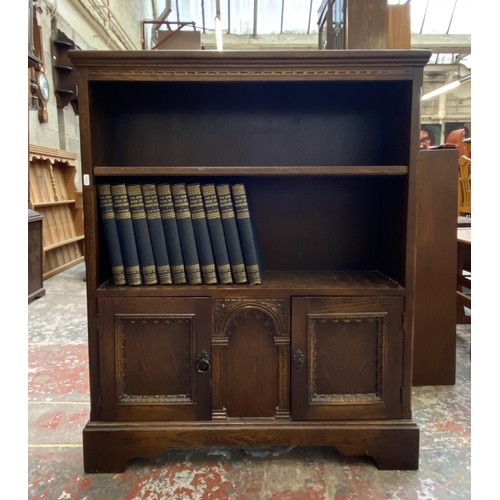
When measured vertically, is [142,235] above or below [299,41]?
below

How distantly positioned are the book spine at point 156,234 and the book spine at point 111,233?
0.11m

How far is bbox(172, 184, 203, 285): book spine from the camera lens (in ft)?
4.18

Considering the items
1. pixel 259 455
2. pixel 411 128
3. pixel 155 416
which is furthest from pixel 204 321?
pixel 411 128

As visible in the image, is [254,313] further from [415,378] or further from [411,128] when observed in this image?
[415,378]

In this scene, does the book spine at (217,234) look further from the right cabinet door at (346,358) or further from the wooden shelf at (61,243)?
the wooden shelf at (61,243)

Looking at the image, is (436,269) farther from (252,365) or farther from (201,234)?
(201,234)

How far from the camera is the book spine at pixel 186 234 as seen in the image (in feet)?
4.18

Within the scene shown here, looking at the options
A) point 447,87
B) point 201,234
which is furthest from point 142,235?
point 447,87

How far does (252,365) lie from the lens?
130 cm

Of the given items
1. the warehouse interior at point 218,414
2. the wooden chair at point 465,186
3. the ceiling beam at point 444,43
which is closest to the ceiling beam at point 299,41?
the ceiling beam at point 444,43

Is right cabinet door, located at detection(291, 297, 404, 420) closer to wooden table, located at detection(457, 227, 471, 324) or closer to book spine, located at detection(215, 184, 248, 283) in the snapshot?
book spine, located at detection(215, 184, 248, 283)

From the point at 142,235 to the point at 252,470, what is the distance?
0.83 meters

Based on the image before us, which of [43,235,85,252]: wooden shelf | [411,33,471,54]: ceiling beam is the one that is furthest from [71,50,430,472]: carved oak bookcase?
[411,33,471,54]: ceiling beam

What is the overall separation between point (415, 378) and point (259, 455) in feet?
2.98
